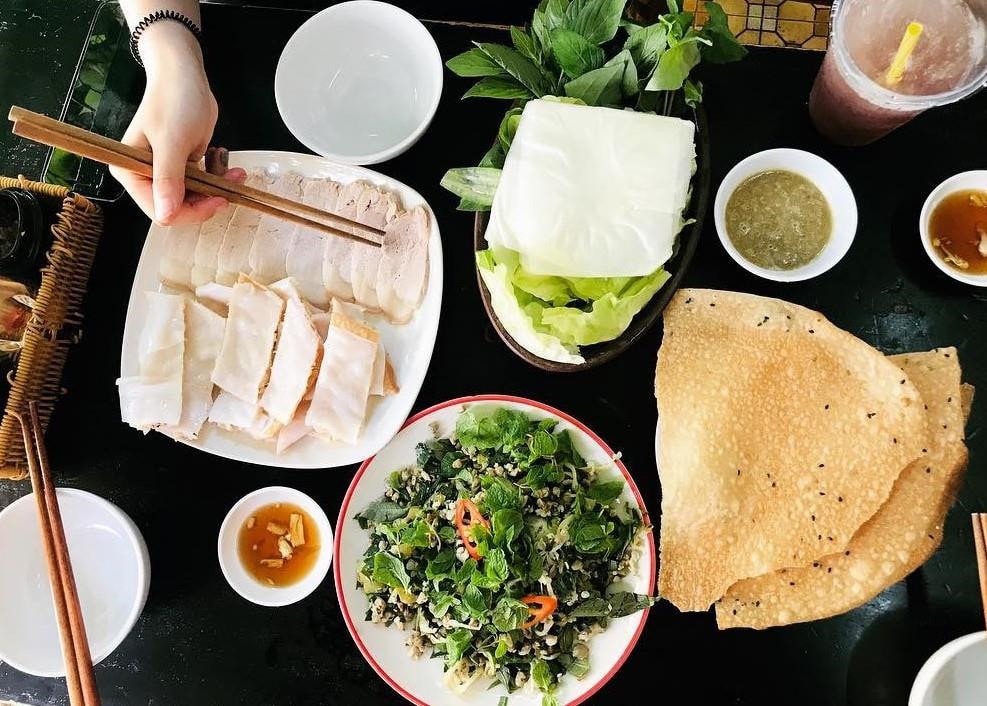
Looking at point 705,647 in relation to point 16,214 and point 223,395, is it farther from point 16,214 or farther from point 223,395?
point 16,214

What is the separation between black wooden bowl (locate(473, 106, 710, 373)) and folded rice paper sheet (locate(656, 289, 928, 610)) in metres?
0.06

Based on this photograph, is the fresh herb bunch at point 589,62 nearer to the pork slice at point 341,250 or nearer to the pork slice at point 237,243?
the pork slice at point 341,250

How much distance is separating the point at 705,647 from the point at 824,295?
915mm

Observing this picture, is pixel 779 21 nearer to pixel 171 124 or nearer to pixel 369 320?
pixel 369 320

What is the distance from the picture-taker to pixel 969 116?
5.89 feet

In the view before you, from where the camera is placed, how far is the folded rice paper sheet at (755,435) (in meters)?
1.61

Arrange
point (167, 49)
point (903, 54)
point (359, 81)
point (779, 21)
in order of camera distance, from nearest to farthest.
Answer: point (903, 54)
point (167, 49)
point (359, 81)
point (779, 21)

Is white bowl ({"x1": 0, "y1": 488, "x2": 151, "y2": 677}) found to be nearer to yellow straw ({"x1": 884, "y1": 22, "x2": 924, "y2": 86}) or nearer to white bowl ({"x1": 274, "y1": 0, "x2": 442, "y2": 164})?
white bowl ({"x1": 274, "y1": 0, "x2": 442, "y2": 164})

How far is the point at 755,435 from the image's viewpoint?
5.44 ft

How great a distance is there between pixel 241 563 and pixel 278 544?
10cm

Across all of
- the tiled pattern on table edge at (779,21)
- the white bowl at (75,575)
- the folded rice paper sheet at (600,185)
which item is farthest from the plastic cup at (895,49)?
the white bowl at (75,575)

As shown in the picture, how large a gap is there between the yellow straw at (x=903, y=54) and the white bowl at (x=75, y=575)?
80.3 inches

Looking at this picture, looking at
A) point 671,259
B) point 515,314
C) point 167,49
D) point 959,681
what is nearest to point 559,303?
point 515,314

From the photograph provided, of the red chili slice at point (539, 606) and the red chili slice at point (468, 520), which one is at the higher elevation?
the red chili slice at point (468, 520)
